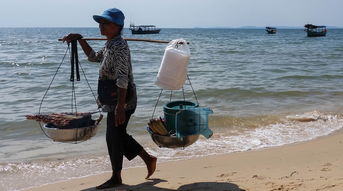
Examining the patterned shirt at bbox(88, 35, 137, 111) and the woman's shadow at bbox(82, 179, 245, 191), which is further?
the woman's shadow at bbox(82, 179, 245, 191)

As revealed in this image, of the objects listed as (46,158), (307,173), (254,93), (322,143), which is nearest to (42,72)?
(254,93)

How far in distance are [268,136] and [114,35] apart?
365cm

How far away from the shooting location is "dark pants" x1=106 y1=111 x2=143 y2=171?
12.5 feet

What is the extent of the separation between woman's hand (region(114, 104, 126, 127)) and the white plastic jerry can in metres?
0.53

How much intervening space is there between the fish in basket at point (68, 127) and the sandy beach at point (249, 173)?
578 mm

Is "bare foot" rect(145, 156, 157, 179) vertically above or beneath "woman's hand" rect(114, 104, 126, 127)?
beneath

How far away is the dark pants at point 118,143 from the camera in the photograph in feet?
12.5

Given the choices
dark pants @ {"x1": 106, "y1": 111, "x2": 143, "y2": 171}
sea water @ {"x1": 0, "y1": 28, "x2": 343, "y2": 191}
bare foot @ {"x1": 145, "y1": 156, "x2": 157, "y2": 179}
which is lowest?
sea water @ {"x1": 0, "y1": 28, "x2": 343, "y2": 191}

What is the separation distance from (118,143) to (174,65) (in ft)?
2.87

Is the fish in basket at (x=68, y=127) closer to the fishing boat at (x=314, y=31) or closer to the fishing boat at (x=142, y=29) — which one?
the fishing boat at (x=314, y=31)

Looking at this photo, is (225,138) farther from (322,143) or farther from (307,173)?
(307,173)

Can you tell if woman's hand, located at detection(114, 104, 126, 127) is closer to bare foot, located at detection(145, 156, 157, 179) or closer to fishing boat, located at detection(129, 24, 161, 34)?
bare foot, located at detection(145, 156, 157, 179)

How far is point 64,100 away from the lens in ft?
33.3

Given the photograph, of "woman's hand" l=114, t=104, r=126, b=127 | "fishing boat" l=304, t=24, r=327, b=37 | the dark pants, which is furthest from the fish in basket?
"fishing boat" l=304, t=24, r=327, b=37
